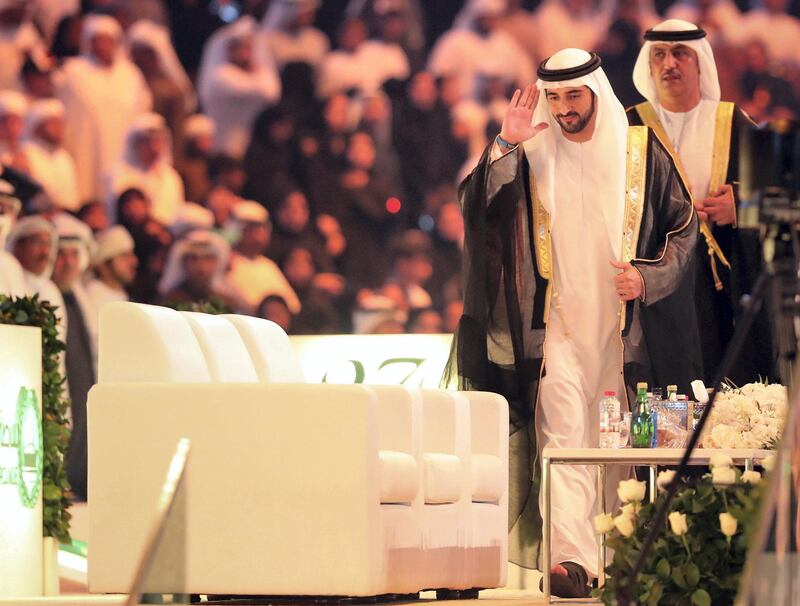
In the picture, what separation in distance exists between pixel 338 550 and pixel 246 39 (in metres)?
4.11

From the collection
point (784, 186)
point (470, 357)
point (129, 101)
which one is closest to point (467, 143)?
point (470, 357)

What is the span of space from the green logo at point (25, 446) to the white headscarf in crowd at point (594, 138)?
2499 mm

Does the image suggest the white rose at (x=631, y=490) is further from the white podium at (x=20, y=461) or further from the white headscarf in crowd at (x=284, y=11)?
the white headscarf in crowd at (x=284, y=11)

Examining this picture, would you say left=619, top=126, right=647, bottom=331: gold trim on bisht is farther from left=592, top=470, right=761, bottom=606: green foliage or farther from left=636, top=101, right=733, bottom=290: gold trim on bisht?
left=592, top=470, right=761, bottom=606: green foliage

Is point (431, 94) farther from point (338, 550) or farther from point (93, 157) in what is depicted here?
point (338, 550)

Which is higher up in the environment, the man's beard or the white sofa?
the man's beard

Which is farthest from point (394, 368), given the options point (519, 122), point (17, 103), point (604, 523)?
point (604, 523)

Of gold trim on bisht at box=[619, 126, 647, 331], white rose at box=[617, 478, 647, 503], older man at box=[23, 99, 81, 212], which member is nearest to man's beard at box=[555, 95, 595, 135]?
gold trim on bisht at box=[619, 126, 647, 331]

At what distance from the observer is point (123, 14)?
843cm

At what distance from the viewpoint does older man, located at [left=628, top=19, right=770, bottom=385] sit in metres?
7.46

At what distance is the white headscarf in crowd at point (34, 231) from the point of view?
8.38 metres

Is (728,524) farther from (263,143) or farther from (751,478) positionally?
(263,143)

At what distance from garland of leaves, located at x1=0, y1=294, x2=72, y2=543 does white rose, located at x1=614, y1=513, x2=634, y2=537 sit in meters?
2.95

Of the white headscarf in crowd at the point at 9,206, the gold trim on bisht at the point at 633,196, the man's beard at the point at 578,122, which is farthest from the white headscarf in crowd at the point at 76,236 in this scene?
the gold trim on bisht at the point at 633,196
